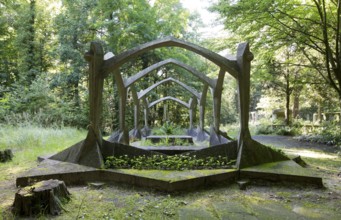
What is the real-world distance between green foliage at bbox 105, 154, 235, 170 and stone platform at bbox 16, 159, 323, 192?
0.65 feet

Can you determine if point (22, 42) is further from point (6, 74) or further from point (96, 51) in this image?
point (96, 51)

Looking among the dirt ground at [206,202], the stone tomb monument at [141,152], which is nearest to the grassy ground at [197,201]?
the dirt ground at [206,202]

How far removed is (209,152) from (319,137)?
7393mm

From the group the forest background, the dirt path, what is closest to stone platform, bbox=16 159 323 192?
the dirt path

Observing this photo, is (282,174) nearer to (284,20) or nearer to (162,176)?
(162,176)

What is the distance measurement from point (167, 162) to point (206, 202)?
1.11 meters

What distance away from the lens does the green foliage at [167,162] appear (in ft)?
12.5

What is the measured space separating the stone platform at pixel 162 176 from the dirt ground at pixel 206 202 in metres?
→ 0.09

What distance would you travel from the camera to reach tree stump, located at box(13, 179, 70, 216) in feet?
7.76

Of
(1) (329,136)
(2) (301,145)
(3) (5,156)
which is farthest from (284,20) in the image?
(3) (5,156)

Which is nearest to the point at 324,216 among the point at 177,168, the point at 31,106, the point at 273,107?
the point at 177,168

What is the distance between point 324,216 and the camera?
8.06ft

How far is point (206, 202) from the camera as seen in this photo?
9.46 ft

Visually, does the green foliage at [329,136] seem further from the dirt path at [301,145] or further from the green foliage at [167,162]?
the green foliage at [167,162]
